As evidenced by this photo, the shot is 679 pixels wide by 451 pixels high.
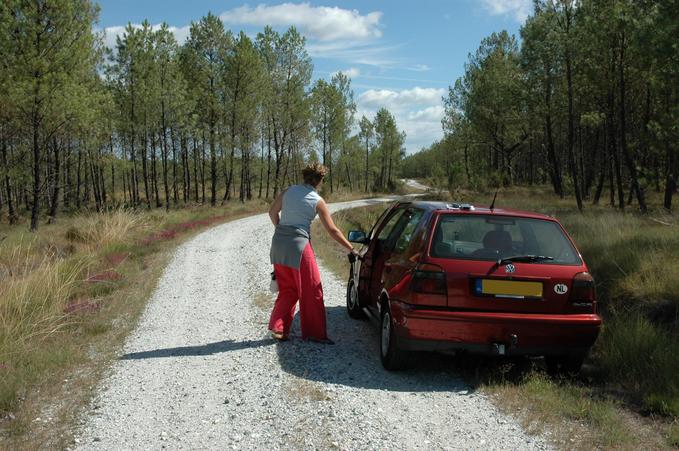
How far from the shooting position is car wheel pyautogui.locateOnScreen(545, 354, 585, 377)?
514 cm

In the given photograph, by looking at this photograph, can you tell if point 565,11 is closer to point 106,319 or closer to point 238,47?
point 238,47

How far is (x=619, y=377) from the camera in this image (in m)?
5.29

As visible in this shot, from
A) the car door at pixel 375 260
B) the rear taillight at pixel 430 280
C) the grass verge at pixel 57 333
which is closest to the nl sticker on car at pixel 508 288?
the rear taillight at pixel 430 280

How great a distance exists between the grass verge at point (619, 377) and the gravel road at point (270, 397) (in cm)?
30

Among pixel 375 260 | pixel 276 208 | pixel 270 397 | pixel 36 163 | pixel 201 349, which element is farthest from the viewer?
pixel 36 163

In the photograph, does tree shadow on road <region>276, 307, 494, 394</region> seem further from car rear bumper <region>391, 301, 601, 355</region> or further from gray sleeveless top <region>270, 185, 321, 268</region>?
gray sleeveless top <region>270, 185, 321, 268</region>

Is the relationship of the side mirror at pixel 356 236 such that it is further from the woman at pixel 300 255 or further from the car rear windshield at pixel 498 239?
the car rear windshield at pixel 498 239

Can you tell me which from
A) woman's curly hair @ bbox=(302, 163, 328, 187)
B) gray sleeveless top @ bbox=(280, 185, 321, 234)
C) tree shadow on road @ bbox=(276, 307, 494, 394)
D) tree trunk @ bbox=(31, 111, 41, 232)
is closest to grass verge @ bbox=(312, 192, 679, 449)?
tree shadow on road @ bbox=(276, 307, 494, 394)

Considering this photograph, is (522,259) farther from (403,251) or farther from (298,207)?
(298,207)

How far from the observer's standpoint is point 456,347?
190 inches

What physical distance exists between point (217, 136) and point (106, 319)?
1292 inches

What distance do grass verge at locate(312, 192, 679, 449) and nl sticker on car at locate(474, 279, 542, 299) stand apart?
2.68ft

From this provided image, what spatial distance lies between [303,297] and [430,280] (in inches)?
71.4

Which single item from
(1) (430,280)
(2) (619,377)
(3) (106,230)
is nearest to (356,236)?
(1) (430,280)
